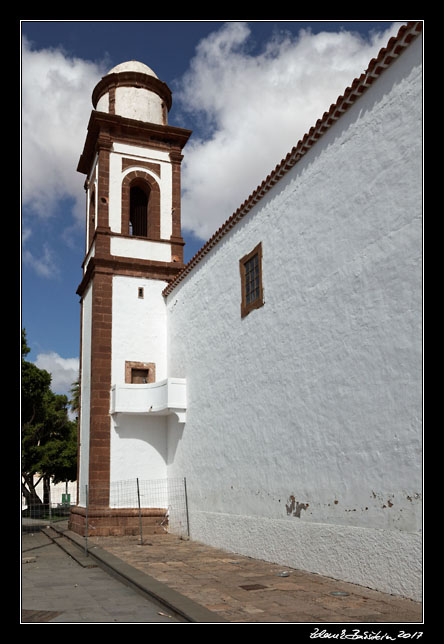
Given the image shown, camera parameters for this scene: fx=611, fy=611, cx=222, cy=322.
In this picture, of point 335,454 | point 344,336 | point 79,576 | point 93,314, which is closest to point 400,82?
point 344,336

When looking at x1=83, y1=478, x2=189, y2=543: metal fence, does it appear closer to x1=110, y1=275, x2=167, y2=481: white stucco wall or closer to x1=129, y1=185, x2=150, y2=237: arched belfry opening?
x1=110, y1=275, x2=167, y2=481: white stucco wall

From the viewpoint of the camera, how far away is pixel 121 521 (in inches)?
577

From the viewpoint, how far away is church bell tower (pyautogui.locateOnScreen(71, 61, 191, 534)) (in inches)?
601

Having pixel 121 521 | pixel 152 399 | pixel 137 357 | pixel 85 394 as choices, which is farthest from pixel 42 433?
pixel 152 399

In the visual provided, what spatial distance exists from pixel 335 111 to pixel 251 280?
12.3 ft

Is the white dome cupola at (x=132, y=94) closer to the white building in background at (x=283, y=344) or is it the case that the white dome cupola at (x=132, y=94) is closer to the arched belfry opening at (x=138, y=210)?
the white building in background at (x=283, y=344)

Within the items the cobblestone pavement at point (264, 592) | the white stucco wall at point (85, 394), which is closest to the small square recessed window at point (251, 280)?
the cobblestone pavement at point (264, 592)

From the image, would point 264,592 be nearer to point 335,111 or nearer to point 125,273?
point 335,111

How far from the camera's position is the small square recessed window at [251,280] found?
11.0 m

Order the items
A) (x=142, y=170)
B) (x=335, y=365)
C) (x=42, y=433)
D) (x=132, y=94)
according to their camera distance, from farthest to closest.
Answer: (x=42, y=433)
(x=132, y=94)
(x=142, y=170)
(x=335, y=365)

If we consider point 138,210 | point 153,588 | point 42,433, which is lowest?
point 153,588

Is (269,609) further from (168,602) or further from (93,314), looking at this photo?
(93,314)

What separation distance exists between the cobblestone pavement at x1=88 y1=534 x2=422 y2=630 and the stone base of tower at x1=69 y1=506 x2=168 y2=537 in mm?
3389

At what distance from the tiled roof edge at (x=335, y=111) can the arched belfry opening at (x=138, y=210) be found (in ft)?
20.1
